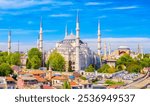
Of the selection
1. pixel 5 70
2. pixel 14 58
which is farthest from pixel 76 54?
pixel 5 70

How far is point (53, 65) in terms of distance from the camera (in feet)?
25.1

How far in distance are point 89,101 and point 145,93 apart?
29cm

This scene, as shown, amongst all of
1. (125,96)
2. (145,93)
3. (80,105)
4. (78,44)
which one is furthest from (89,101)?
(78,44)

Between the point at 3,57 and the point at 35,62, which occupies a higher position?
the point at 3,57

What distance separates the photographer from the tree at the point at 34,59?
7.73m

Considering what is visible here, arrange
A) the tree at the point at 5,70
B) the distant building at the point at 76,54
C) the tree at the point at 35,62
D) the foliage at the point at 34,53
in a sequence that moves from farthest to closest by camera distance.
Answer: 1. the distant building at the point at 76,54
2. the foliage at the point at 34,53
3. the tree at the point at 35,62
4. the tree at the point at 5,70

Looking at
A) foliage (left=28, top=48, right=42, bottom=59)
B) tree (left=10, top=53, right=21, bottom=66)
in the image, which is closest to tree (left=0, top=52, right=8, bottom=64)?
tree (left=10, top=53, right=21, bottom=66)

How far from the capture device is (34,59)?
781 cm

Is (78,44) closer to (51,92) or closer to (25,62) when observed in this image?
(25,62)

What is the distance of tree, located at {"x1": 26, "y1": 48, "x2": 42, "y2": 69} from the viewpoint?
7.73 m

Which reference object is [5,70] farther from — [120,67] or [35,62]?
[120,67]

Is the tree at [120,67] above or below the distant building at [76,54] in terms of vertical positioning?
below

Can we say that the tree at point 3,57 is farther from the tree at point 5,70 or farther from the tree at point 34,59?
the tree at point 5,70

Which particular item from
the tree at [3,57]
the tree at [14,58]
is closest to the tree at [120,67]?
the tree at [14,58]
